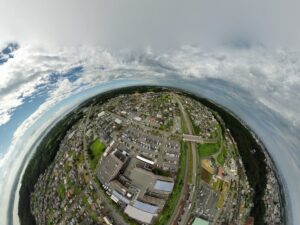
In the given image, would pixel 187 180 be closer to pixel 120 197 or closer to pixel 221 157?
pixel 221 157

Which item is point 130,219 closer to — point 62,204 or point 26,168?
point 62,204

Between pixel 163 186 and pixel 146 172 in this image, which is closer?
pixel 163 186

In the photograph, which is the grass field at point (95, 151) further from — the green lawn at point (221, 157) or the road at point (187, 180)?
the green lawn at point (221, 157)

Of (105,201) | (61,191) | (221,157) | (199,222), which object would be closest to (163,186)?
(199,222)

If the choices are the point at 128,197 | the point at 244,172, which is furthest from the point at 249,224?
the point at 128,197

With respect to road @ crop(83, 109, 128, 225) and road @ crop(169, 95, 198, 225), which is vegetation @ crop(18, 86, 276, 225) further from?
road @ crop(83, 109, 128, 225)
